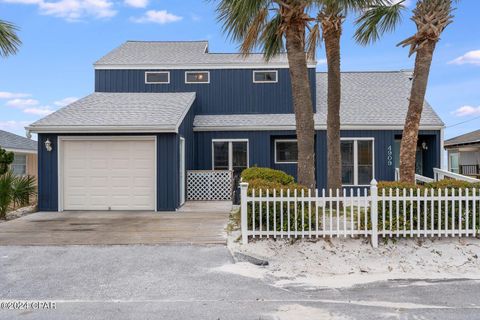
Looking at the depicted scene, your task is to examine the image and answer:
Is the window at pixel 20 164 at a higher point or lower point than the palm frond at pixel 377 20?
lower

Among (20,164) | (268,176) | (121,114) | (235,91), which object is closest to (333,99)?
(268,176)

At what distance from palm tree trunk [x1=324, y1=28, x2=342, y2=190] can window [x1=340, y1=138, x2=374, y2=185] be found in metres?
5.43

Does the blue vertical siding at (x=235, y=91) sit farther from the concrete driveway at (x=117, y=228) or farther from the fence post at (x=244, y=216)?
the fence post at (x=244, y=216)

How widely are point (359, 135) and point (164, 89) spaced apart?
844 centimetres

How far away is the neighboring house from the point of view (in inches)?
945

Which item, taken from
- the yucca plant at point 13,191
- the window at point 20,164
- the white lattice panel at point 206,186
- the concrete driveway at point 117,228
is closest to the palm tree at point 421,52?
the concrete driveway at point 117,228

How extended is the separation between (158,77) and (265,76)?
15.3 ft

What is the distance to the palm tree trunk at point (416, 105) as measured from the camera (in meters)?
9.75

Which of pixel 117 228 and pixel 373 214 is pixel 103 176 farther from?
pixel 373 214

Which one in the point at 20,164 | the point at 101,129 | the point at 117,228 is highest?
the point at 101,129

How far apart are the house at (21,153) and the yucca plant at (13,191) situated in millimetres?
9797

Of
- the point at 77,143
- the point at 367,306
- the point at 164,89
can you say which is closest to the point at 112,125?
the point at 77,143

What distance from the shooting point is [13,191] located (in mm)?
12500

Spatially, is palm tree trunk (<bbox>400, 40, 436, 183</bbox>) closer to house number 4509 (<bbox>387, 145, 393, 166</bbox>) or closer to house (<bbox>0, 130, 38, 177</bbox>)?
house number 4509 (<bbox>387, 145, 393, 166</bbox>)
